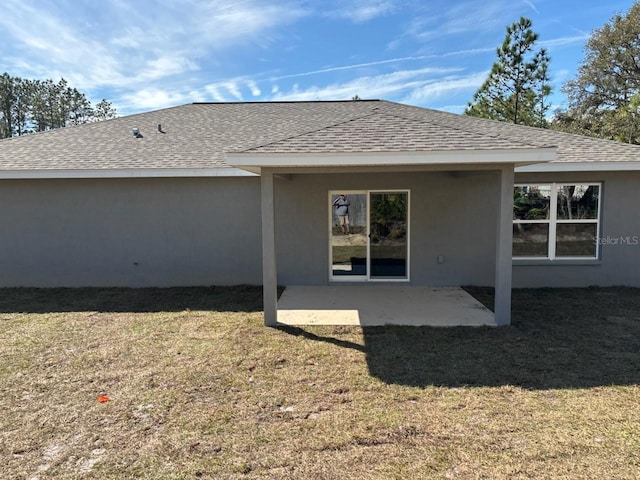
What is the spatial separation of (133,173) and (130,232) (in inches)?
61.2

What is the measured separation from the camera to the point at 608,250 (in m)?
9.32

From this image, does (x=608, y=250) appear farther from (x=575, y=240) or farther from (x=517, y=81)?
(x=517, y=81)

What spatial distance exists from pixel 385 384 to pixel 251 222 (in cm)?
599

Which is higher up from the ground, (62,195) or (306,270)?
(62,195)

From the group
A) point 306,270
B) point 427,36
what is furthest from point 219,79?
point 306,270

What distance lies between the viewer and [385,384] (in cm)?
458

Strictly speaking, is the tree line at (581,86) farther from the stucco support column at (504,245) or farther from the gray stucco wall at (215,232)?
the stucco support column at (504,245)

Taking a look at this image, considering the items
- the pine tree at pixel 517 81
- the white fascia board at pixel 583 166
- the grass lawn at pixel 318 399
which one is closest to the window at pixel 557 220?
the white fascia board at pixel 583 166

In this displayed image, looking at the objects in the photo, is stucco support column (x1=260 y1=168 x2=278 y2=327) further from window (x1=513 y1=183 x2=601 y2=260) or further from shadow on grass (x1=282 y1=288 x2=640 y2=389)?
window (x1=513 y1=183 x2=601 y2=260)

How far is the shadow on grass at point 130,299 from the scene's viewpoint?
26.3ft

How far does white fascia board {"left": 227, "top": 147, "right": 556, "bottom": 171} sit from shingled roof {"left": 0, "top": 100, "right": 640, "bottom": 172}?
73mm

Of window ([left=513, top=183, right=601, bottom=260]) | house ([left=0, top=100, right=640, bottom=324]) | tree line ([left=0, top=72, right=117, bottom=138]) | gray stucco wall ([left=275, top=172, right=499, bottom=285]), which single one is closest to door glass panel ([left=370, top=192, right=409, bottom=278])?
house ([left=0, top=100, right=640, bottom=324])

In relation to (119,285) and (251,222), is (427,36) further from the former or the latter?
(119,285)

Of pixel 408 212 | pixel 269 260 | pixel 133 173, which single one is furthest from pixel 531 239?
pixel 133 173
